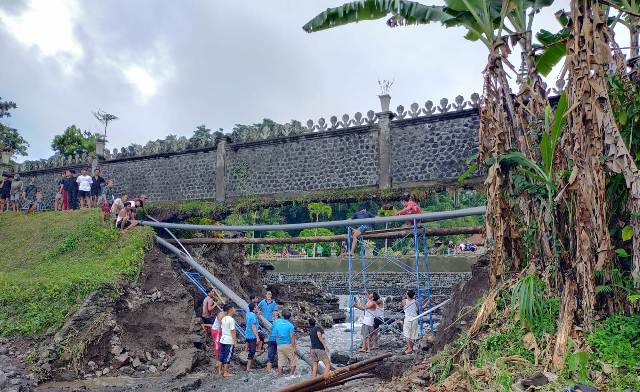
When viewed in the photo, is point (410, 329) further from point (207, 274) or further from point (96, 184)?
point (96, 184)

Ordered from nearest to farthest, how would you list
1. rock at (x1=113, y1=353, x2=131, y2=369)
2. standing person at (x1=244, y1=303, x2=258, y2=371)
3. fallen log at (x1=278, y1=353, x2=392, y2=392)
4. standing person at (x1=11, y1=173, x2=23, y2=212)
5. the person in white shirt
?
fallen log at (x1=278, y1=353, x2=392, y2=392) < rock at (x1=113, y1=353, x2=131, y2=369) < standing person at (x1=244, y1=303, x2=258, y2=371) < the person in white shirt < standing person at (x1=11, y1=173, x2=23, y2=212)

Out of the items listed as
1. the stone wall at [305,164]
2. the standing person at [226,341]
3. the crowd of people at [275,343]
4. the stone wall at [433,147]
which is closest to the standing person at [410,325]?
the crowd of people at [275,343]

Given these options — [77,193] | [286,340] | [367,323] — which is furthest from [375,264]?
[286,340]

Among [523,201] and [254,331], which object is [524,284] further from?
[254,331]

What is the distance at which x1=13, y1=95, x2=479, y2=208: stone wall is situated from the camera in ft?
52.6

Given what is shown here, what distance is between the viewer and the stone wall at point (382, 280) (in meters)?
19.7

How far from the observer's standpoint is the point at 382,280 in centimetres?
2119

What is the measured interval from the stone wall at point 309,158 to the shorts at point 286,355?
734 cm

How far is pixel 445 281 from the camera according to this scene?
787 inches

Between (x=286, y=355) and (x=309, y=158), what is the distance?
8672 mm

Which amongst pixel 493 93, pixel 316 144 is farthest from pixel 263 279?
pixel 493 93

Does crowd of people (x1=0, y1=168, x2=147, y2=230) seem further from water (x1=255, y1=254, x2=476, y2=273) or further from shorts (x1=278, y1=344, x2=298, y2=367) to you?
shorts (x1=278, y1=344, x2=298, y2=367)

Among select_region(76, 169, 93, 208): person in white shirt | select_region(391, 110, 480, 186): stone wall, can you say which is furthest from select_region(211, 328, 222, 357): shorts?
select_region(76, 169, 93, 208): person in white shirt

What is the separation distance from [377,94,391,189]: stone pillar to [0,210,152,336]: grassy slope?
657cm
